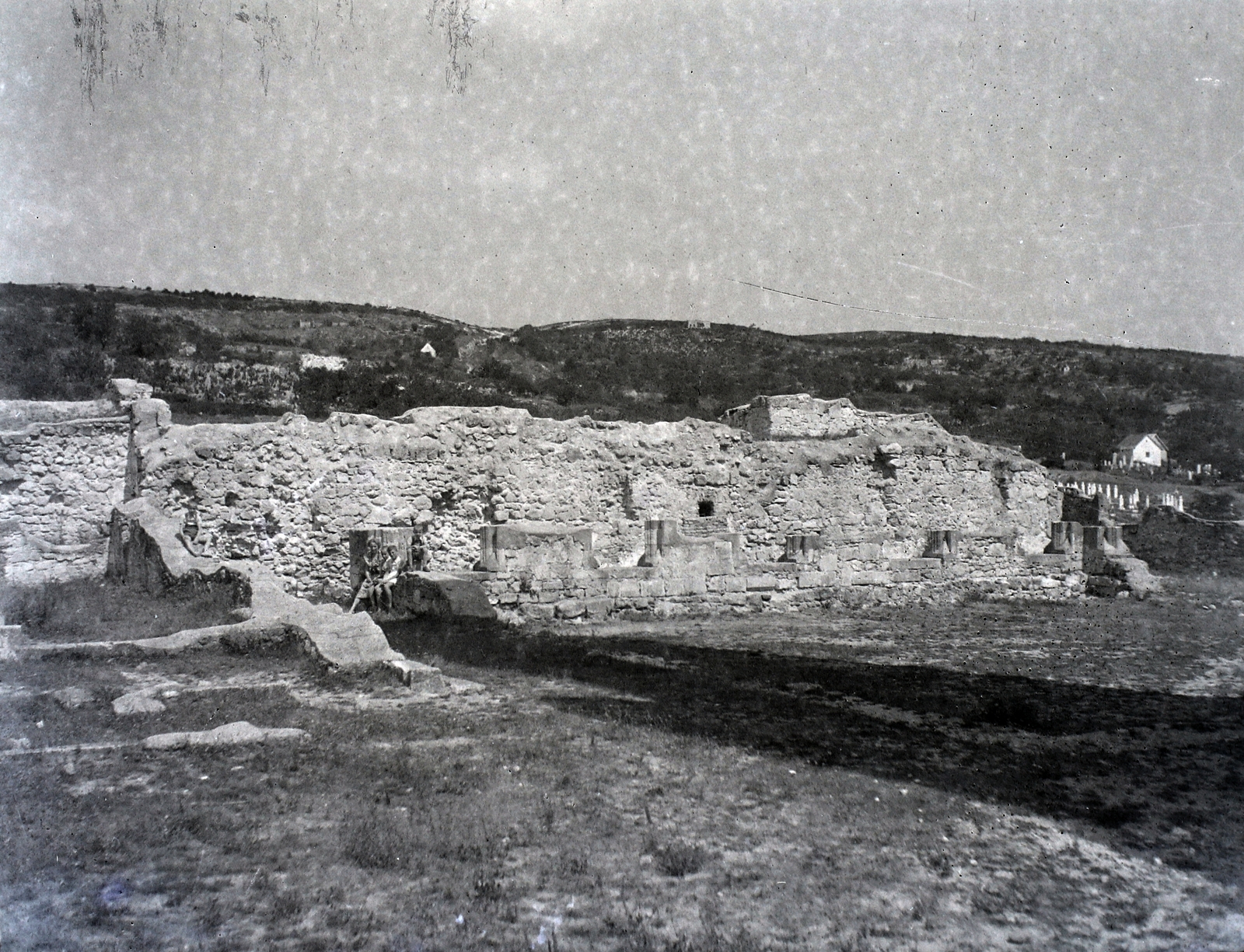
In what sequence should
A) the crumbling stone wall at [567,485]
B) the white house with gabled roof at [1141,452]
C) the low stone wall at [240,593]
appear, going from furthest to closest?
the white house with gabled roof at [1141,452] → the crumbling stone wall at [567,485] → the low stone wall at [240,593]

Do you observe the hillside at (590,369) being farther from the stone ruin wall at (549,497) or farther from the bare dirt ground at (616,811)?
the bare dirt ground at (616,811)

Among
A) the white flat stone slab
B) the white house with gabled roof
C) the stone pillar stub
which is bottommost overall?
the white flat stone slab

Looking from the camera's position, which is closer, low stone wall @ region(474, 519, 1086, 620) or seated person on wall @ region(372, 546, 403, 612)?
seated person on wall @ region(372, 546, 403, 612)

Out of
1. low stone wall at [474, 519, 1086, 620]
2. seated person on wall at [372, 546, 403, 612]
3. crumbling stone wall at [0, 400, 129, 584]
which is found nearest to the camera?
seated person on wall at [372, 546, 403, 612]

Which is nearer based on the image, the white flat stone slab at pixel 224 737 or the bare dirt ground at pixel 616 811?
the bare dirt ground at pixel 616 811

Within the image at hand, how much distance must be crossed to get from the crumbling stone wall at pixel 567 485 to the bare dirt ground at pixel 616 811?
5.83 m

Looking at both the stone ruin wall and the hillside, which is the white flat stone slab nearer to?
the stone ruin wall

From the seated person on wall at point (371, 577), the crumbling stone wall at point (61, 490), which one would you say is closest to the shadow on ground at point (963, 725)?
the seated person on wall at point (371, 577)

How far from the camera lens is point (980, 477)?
21328mm

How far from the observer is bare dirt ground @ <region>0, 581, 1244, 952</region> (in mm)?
3479

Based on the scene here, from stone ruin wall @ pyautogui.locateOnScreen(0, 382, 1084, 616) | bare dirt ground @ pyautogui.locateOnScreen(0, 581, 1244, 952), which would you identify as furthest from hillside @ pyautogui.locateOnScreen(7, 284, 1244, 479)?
bare dirt ground @ pyautogui.locateOnScreen(0, 581, 1244, 952)

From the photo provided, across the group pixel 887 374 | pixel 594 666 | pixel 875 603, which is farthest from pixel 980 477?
pixel 887 374

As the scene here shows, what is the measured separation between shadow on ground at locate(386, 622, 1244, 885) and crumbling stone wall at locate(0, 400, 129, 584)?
10100mm

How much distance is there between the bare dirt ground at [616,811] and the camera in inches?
137
